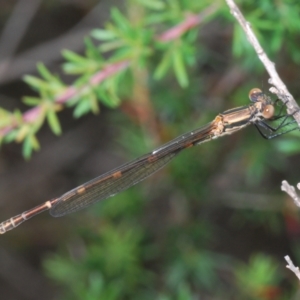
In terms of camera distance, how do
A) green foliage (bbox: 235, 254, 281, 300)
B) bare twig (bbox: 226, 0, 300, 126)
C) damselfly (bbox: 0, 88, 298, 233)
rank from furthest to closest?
green foliage (bbox: 235, 254, 281, 300) < damselfly (bbox: 0, 88, 298, 233) < bare twig (bbox: 226, 0, 300, 126)

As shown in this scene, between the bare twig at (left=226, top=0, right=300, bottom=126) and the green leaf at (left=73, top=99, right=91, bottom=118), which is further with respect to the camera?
the green leaf at (left=73, top=99, right=91, bottom=118)

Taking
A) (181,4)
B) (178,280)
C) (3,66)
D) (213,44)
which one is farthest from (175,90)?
(3,66)

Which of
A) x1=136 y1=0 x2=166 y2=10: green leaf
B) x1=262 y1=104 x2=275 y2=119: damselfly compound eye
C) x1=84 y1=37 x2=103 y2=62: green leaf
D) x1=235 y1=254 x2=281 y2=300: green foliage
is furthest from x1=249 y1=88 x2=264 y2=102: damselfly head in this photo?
x1=235 y1=254 x2=281 y2=300: green foliage

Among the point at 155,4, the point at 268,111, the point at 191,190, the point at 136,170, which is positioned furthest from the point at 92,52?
the point at 191,190

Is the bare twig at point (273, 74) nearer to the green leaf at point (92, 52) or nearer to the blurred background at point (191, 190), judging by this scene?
the blurred background at point (191, 190)

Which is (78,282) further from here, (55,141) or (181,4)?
(55,141)

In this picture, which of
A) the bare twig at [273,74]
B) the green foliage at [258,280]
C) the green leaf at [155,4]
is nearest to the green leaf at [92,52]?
the green leaf at [155,4]

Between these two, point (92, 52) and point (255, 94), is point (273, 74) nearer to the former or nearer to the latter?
point (255, 94)

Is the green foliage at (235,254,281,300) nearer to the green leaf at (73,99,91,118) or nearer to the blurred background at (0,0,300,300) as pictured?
the blurred background at (0,0,300,300)
